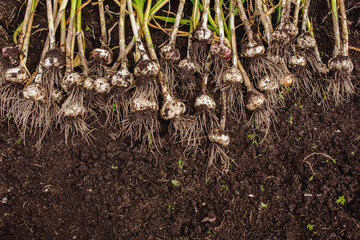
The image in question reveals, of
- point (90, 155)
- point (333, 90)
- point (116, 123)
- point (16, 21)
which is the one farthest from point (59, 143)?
point (333, 90)

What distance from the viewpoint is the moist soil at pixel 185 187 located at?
141 cm

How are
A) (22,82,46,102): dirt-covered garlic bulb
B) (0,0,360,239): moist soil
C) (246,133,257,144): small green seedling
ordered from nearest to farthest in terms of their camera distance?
(0,0,360,239): moist soil < (22,82,46,102): dirt-covered garlic bulb < (246,133,257,144): small green seedling

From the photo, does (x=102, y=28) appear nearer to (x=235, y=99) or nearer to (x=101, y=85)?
(x=101, y=85)

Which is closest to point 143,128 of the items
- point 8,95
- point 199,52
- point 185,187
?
point 185,187

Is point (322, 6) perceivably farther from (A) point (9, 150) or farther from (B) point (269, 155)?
(A) point (9, 150)

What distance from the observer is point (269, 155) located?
1577mm

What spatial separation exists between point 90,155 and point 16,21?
2.99 feet

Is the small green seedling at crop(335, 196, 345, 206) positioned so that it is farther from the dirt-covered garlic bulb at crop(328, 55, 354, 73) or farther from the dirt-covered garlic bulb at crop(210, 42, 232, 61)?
the dirt-covered garlic bulb at crop(210, 42, 232, 61)

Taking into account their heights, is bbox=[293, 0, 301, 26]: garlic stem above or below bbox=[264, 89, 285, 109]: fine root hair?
above

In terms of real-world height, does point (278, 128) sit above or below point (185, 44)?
below

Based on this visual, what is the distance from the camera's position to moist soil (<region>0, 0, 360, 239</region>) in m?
1.41

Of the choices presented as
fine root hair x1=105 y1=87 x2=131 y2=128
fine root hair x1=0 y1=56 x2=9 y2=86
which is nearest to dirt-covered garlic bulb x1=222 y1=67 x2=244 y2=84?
fine root hair x1=105 y1=87 x2=131 y2=128

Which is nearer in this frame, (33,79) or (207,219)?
(207,219)

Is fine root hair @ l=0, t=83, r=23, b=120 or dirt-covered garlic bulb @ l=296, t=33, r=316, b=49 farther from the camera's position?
dirt-covered garlic bulb @ l=296, t=33, r=316, b=49
